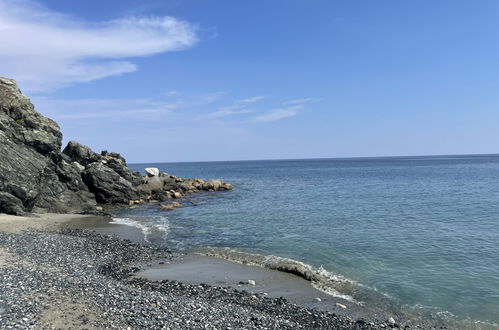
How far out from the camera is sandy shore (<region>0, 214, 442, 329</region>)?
482 inches

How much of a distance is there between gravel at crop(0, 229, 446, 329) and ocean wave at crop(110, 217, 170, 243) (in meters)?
12.4

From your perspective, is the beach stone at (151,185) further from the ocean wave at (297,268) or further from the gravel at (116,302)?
the gravel at (116,302)

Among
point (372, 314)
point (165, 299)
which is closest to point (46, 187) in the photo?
point (165, 299)

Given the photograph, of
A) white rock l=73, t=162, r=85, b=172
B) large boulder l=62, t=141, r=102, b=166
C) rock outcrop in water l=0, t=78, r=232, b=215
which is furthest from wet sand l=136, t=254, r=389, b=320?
large boulder l=62, t=141, r=102, b=166

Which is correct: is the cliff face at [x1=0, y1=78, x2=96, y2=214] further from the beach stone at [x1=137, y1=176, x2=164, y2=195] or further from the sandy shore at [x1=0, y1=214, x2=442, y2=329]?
the beach stone at [x1=137, y1=176, x2=164, y2=195]

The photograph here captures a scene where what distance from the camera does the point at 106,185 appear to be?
169ft

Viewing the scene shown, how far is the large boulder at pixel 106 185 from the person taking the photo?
165 feet

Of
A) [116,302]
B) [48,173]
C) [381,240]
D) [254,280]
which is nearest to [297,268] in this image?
[254,280]

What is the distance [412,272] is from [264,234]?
13.4 meters

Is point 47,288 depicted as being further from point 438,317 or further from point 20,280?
point 438,317

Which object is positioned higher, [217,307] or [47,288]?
[47,288]

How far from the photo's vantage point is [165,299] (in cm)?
1461

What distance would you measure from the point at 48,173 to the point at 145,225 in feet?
46.6

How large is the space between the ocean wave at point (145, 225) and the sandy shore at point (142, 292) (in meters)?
7.71
